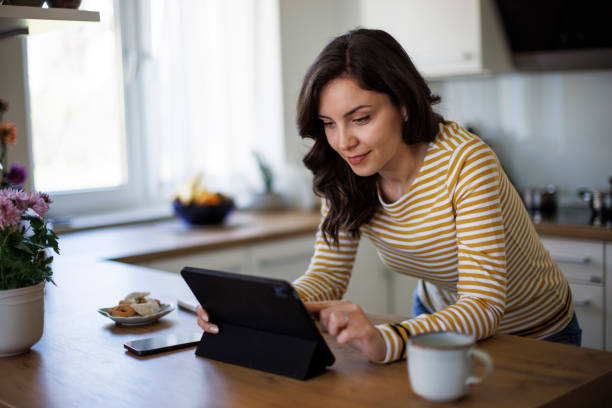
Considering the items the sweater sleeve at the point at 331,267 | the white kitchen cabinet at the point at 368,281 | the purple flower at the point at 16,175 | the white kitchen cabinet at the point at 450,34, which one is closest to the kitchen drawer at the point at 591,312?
the white kitchen cabinet at the point at 368,281

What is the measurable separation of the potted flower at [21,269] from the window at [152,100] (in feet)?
6.85

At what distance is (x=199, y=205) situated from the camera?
3.19 metres

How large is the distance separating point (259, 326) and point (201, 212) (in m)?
2.03

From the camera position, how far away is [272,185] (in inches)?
151

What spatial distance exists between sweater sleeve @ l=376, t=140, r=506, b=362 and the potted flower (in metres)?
0.65

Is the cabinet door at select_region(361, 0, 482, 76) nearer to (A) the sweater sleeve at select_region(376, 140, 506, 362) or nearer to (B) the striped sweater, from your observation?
(B) the striped sweater

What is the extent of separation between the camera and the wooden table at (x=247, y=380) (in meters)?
1.03

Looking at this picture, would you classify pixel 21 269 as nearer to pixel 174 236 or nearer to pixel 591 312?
pixel 174 236

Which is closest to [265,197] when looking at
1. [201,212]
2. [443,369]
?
[201,212]

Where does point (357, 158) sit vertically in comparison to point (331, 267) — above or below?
above

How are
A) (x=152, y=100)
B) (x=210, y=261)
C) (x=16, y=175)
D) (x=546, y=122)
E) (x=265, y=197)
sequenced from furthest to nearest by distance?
(x=265, y=197) < (x=152, y=100) < (x=546, y=122) < (x=210, y=261) < (x=16, y=175)

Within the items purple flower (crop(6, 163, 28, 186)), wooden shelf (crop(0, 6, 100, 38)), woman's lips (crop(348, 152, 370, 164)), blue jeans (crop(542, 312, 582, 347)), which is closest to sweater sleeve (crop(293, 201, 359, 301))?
woman's lips (crop(348, 152, 370, 164))

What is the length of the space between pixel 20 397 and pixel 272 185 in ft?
9.12

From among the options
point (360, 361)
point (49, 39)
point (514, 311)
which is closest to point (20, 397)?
point (360, 361)
